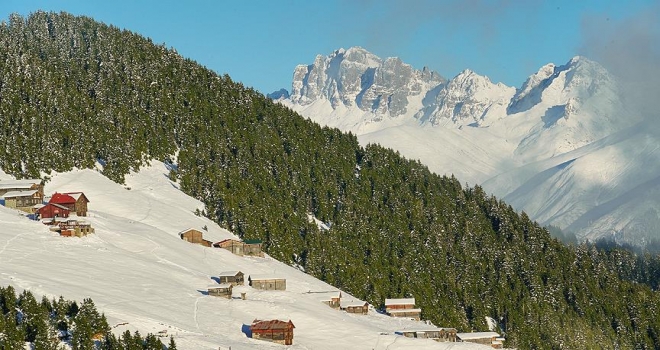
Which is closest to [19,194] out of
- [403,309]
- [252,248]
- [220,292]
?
[252,248]

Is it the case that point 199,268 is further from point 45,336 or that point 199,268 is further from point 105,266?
point 45,336

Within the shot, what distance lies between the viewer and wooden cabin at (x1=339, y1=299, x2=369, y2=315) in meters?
160

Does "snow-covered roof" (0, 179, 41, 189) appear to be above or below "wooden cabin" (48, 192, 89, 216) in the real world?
above

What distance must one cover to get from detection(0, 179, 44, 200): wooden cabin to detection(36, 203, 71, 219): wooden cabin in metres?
7.10

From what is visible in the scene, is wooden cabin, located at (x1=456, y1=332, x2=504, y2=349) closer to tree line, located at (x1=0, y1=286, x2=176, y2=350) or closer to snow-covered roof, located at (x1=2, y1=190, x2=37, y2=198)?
tree line, located at (x1=0, y1=286, x2=176, y2=350)

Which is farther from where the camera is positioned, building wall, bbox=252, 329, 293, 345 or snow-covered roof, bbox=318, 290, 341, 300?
snow-covered roof, bbox=318, 290, 341, 300

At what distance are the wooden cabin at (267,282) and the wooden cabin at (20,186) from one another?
4303cm

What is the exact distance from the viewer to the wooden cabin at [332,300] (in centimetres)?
15676

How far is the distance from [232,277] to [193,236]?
3124 cm

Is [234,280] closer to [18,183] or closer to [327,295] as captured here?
[327,295]

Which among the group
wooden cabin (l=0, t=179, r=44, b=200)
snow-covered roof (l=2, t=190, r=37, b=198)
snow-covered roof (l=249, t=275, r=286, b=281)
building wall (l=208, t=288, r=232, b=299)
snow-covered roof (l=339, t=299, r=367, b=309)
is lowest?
building wall (l=208, t=288, r=232, b=299)

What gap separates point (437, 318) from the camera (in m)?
197

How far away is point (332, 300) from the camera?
158m

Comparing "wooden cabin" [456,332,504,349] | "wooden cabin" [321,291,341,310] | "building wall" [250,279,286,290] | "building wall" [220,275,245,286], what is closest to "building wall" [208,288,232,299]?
"building wall" [220,275,245,286]
